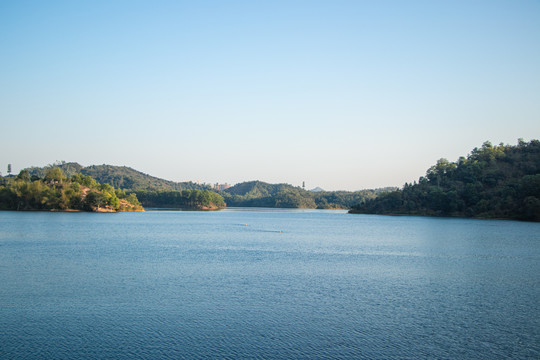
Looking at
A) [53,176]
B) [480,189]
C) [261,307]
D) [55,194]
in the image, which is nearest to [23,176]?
[53,176]

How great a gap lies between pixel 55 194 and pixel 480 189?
126m

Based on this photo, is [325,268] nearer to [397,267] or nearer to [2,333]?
[397,267]

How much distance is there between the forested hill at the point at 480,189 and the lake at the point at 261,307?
3090 inches

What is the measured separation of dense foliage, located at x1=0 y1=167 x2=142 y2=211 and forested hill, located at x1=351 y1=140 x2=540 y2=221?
10032cm

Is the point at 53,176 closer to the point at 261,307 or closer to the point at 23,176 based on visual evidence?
the point at 23,176

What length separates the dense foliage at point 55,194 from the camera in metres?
Answer: 113

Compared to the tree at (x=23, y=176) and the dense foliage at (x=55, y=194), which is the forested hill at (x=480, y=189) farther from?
the tree at (x=23, y=176)

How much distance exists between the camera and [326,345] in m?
14.4

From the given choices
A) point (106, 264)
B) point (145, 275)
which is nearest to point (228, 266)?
point (145, 275)

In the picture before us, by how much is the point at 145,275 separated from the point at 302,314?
40.2 feet

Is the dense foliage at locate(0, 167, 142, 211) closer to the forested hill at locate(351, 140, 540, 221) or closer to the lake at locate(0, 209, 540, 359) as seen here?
the lake at locate(0, 209, 540, 359)

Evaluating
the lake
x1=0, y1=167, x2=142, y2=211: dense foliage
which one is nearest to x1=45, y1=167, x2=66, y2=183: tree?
x1=0, y1=167, x2=142, y2=211: dense foliage

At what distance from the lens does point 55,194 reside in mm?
114250

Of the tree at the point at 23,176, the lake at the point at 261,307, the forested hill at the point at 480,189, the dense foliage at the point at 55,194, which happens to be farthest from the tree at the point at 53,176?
the forested hill at the point at 480,189
